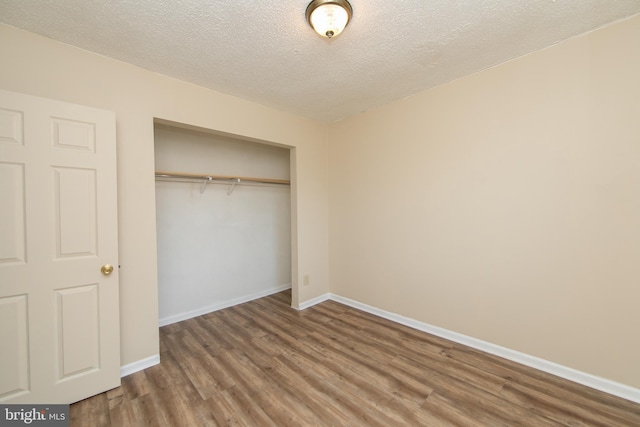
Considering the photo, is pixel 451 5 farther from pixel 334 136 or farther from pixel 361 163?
pixel 334 136

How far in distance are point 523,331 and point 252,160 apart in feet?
11.7

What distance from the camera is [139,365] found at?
6.81ft

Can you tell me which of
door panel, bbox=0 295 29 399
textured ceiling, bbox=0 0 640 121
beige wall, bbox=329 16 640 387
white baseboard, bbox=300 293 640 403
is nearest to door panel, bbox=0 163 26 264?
door panel, bbox=0 295 29 399

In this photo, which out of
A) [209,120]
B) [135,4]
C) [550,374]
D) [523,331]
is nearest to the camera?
[135,4]

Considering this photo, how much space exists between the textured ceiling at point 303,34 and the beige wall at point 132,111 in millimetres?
105

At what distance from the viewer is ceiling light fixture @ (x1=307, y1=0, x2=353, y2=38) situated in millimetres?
1431

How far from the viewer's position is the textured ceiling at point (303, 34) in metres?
1.50

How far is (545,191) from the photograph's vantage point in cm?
194

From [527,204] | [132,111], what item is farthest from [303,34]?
[527,204]

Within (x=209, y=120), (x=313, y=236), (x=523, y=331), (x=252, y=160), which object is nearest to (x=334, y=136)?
(x=252, y=160)

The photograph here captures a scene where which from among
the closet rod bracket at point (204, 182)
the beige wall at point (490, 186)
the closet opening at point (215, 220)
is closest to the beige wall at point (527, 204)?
the beige wall at point (490, 186)

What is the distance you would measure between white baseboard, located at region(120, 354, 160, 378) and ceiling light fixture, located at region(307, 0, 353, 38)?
114 inches

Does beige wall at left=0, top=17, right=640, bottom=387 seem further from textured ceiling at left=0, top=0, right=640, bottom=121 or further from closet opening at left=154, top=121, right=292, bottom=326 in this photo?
closet opening at left=154, top=121, right=292, bottom=326

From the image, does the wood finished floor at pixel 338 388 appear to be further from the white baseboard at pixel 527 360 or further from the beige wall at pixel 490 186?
the beige wall at pixel 490 186
